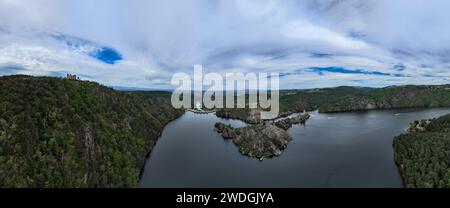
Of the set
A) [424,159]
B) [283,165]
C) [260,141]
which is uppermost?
[424,159]

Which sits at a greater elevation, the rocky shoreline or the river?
the rocky shoreline

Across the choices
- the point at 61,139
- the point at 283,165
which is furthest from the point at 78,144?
the point at 283,165

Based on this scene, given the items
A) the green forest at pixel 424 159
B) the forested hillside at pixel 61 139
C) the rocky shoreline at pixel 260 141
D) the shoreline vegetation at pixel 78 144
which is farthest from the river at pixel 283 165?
the forested hillside at pixel 61 139

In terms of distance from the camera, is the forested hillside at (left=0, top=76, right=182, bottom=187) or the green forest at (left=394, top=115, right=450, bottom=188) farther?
the green forest at (left=394, top=115, right=450, bottom=188)

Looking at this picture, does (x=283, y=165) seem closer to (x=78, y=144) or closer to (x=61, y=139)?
(x=78, y=144)

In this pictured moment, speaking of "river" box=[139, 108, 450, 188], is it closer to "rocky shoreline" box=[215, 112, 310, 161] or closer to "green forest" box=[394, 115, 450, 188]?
"rocky shoreline" box=[215, 112, 310, 161]

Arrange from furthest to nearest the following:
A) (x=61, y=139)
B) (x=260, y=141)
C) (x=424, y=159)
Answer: (x=260, y=141) → (x=424, y=159) → (x=61, y=139)

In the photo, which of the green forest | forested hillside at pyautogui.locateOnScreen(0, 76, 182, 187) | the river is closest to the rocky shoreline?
the river
